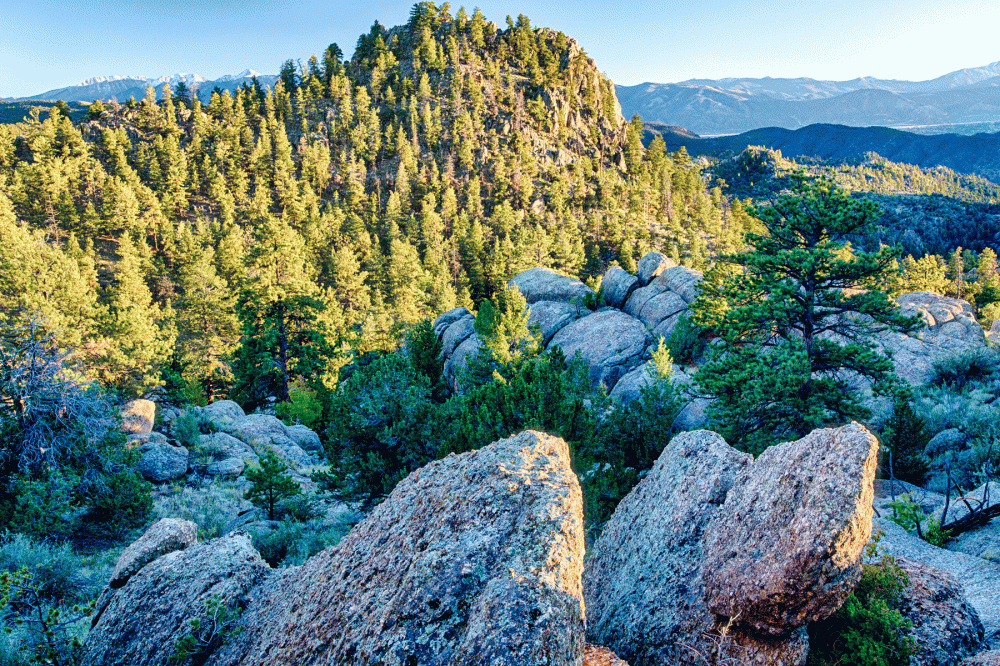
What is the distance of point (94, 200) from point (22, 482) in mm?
78154

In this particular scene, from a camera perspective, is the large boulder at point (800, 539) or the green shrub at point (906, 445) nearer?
the large boulder at point (800, 539)

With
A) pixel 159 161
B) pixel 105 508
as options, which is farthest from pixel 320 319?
pixel 159 161

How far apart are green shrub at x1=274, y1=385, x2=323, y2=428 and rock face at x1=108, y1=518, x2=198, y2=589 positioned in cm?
2420

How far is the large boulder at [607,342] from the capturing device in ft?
89.7

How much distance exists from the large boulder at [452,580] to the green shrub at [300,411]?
2750cm

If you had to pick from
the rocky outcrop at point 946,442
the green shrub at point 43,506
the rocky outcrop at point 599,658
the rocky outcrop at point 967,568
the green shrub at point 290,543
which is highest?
the rocky outcrop at point 599,658

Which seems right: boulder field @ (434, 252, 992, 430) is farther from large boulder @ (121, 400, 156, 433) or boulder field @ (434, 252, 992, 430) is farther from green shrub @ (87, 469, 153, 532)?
green shrub @ (87, 469, 153, 532)

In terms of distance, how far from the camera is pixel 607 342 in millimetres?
28828

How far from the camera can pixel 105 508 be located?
1148 centimetres

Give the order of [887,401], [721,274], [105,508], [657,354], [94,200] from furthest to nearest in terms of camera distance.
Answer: [94,200], [721,274], [657,354], [887,401], [105,508]

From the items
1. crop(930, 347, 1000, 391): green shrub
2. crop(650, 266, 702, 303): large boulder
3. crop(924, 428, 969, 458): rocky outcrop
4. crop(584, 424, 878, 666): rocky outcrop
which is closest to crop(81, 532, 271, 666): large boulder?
crop(584, 424, 878, 666): rocky outcrop

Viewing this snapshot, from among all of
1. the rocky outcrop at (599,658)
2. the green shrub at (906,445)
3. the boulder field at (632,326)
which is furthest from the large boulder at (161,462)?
the green shrub at (906,445)

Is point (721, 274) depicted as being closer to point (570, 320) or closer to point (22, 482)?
point (570, 320)

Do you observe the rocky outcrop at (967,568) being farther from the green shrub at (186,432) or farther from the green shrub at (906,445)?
the green shrub at (186,432)
